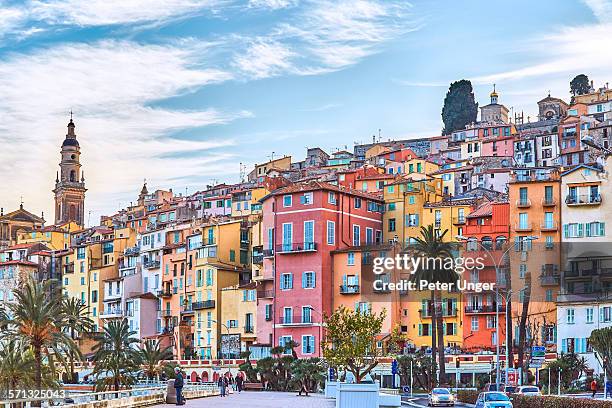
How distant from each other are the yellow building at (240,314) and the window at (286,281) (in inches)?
226

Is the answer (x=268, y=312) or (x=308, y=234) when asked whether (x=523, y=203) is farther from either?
(x=268, y=312)

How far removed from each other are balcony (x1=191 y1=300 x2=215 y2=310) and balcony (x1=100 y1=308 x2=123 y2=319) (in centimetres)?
1655

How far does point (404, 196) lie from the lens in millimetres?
124938

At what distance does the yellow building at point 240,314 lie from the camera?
123 m

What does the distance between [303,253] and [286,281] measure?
373 centimetres

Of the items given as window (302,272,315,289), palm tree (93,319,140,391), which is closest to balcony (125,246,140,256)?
palm tree (93,319,140,391)

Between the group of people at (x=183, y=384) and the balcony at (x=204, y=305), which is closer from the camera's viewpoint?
the group of people at (x=183, y=384)

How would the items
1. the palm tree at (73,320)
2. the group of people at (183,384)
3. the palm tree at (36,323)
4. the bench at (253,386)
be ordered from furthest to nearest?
1. the bench at (253,386)
2. the palm tree at (73,320)
3. the palm tree at (36,323)
4. the group of people at (183,384)

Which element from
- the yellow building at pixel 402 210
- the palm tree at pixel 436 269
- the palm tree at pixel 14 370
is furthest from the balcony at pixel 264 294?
the palm tree at pixel 14 370

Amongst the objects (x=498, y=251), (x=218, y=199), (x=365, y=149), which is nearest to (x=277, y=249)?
(x=498, y=251)

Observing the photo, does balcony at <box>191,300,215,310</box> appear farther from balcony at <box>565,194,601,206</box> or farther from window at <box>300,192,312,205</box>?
balcony at <box>565,194,601,206</box>

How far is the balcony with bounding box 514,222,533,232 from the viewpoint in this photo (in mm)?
109750

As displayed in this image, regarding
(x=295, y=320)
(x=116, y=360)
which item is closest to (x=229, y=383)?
(x=116, y=360)

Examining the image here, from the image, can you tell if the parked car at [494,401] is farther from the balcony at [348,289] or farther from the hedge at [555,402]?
the balcony at [348,289]
